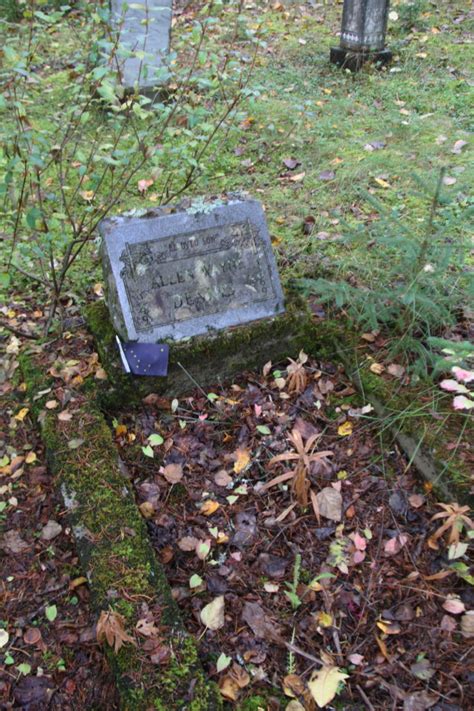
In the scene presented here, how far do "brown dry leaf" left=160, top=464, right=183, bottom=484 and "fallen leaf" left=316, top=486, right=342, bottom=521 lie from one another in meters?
0.68

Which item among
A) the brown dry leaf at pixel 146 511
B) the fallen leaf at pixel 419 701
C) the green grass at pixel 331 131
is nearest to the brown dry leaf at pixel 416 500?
the fallen leaf at pixel 419 701

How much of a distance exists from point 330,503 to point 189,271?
1413 mm

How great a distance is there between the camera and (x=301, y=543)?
256 centimetres

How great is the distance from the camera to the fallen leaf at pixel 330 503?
8.59 ft

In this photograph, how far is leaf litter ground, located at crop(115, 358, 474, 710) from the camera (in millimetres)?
2156

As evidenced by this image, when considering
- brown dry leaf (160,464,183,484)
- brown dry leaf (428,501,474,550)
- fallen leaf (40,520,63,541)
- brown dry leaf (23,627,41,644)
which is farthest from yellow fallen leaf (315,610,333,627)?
Answer: fallen leaf (40,520,63,541)

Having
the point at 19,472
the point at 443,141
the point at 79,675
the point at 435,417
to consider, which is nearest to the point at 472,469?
the point at 435,417

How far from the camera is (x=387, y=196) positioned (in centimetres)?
471

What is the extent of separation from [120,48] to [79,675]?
9.25 feet

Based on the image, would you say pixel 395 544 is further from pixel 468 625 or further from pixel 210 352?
Result: pixel 210 352

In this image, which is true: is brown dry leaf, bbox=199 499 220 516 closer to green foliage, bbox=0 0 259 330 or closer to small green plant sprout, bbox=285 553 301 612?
small green plant sprout, bbox=285 553 301 612

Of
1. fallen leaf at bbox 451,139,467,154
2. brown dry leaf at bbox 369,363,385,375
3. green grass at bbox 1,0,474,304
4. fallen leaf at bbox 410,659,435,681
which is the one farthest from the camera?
fallen leaf at bbox 451,139,467,154

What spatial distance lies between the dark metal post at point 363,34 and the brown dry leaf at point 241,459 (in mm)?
5671

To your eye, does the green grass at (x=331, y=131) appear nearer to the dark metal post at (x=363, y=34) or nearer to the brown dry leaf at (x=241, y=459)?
the dark metal post at (x=363, y=34)
